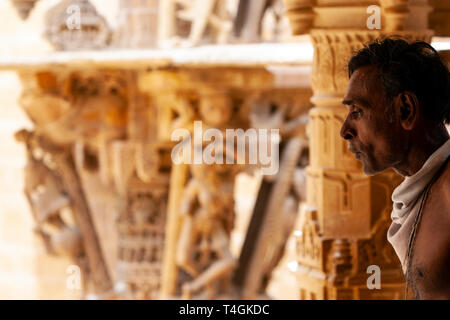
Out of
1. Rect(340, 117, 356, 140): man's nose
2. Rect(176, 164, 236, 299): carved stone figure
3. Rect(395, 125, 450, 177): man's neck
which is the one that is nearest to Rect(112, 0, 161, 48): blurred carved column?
Rect(176, 164, 236, 299): carved stone figure

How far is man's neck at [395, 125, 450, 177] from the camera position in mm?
2389

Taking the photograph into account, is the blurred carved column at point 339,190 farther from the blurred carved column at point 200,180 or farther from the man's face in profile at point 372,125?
the blurred carved column at point 200,180

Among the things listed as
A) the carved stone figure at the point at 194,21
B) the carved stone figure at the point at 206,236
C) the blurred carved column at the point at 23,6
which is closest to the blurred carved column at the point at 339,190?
the blurred carved column at the point at 23,6

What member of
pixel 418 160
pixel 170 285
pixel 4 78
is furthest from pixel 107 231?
pixel 418 160

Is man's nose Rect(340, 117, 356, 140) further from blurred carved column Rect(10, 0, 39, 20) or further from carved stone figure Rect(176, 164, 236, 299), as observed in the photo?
carved stone figure Rect(176, 164, 236, 299)

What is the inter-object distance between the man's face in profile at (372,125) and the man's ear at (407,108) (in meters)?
0.01

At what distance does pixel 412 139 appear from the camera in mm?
2398

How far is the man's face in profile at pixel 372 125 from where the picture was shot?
95.0 inches

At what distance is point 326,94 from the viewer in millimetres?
4156

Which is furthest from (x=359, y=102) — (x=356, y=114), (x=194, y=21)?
(x=194, y=21)

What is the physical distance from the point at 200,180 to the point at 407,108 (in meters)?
4.81

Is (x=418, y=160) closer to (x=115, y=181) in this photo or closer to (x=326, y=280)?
(x=326, y=280)

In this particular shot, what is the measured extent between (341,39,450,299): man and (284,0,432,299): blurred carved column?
1670 mm

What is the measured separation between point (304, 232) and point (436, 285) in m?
2.00
